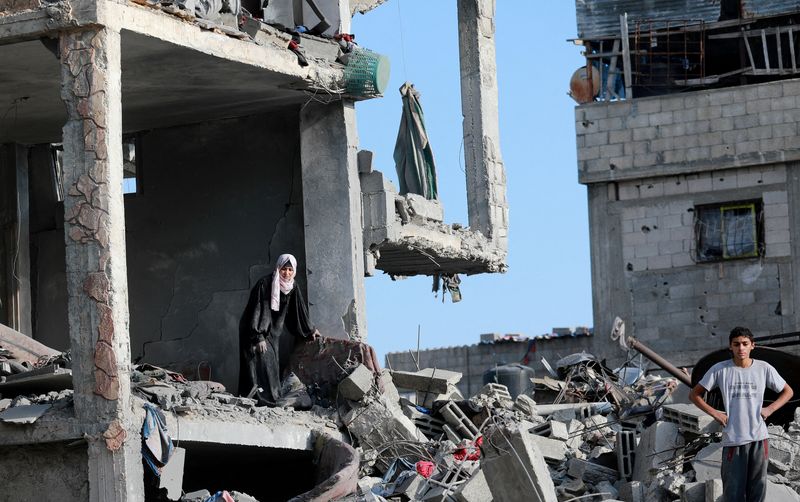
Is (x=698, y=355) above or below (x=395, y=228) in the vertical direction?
below

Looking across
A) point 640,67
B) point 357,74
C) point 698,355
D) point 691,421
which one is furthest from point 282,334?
point 640,67

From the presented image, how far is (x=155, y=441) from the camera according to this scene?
39.6 feet

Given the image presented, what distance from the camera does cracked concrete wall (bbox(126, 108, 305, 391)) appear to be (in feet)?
51.3

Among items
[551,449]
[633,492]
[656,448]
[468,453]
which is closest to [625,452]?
[656,448]

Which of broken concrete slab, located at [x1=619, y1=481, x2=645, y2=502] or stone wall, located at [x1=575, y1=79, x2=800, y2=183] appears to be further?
stone wall, located at [x1=575, y1=79, x2=800, y2=183]

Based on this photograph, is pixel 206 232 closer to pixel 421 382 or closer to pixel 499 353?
pixel 421 382

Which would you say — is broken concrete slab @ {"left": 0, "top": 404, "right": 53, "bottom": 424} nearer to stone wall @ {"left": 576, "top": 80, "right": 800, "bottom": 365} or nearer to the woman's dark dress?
the woman's dark dress

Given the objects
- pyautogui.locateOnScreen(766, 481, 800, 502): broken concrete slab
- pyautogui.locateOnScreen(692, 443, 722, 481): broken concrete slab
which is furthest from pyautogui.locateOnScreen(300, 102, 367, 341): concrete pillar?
pyautogui.locateOnScreen(766, 481, 800, 502): broken concrete slab

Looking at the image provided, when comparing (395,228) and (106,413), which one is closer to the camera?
(106,413)

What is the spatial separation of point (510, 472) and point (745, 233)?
55.6ft

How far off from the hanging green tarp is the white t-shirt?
782 centimetres

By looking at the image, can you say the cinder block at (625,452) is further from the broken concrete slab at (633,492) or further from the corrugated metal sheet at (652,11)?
the corrugated metal sheet at (652,11)

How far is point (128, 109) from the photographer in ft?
50.6

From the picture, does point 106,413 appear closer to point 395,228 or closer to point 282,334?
point 282,334
